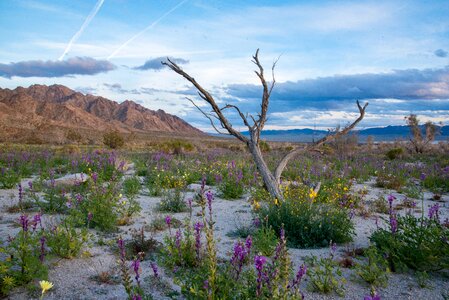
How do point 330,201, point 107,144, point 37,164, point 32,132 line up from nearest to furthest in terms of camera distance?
point 330,201, point 37,164, point 107,144, point 32,132

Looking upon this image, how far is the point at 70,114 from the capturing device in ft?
356

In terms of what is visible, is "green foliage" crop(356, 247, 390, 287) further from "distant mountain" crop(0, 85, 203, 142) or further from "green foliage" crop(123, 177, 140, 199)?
"distant mountain" crop(0, 85, 203, 142)

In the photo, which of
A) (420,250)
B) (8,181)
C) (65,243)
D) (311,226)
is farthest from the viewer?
(8,181)

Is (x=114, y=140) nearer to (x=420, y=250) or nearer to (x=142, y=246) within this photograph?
(x=142, y=246)

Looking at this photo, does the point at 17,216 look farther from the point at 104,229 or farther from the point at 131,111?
the point at 131,111

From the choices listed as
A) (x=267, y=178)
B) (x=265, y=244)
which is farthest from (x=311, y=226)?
(x=267, y=178)

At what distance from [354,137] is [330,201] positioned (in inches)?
906

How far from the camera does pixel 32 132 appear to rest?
43.4 metres

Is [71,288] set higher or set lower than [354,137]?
lower

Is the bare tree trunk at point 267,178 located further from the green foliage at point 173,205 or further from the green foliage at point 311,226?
the green foliage at point 173,205

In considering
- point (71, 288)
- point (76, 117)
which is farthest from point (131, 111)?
point (71, 288)

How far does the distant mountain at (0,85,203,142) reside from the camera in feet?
211

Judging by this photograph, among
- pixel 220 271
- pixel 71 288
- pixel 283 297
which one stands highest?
pixel 283 297

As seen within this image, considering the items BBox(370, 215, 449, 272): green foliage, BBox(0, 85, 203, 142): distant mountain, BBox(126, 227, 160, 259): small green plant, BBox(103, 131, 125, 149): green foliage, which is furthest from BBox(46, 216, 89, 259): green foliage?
BBox(0, 85, 203, 142): distant mountain
